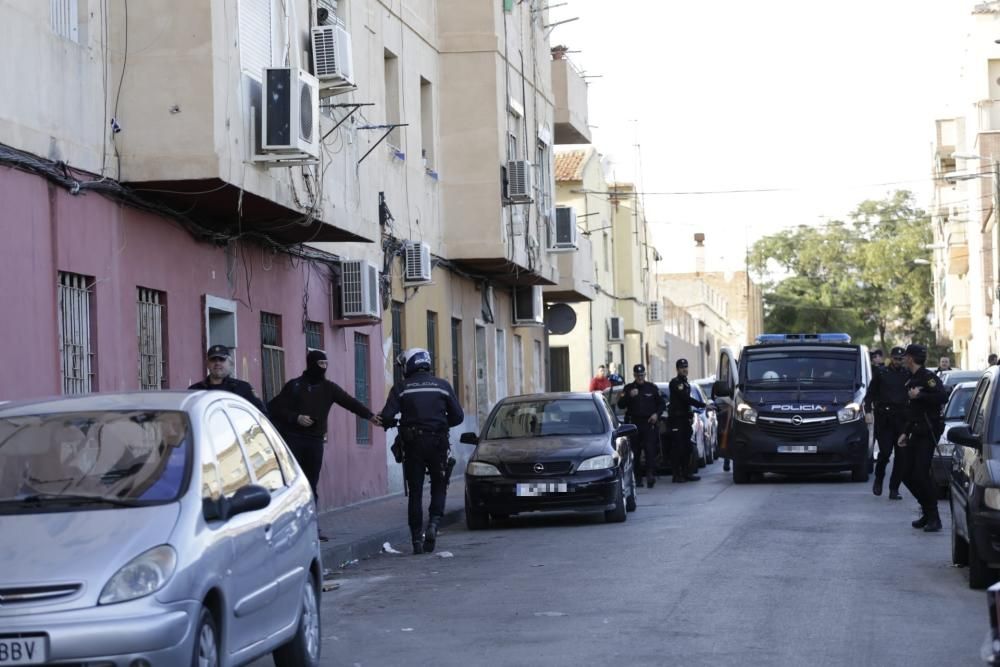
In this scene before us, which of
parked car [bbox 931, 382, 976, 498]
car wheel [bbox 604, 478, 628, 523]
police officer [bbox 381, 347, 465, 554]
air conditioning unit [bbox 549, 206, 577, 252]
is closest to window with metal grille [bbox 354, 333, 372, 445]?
car wheel [bbox 604, 478, 628, 523]

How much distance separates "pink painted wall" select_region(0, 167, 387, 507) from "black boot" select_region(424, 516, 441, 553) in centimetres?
279

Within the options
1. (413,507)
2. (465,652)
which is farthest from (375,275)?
(465,652)

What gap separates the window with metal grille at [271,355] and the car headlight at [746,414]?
8219 millimetres

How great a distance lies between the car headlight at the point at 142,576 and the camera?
6754 mm

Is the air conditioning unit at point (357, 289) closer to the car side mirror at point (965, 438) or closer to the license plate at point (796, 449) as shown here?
the license plate at point (796, 449)

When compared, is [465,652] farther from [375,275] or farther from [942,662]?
[375,275]

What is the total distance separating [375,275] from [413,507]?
6950 millimetres

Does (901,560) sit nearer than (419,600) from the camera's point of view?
No

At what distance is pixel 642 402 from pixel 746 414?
156 centimetres

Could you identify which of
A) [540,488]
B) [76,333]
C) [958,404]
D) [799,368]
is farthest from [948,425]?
[76,333]

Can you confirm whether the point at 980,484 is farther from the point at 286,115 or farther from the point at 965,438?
the point at 286,115

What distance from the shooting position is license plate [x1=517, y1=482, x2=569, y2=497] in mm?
18172

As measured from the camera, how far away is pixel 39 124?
43.7 ft

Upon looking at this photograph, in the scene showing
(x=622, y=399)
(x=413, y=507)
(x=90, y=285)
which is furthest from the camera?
(x=622, y=399)
